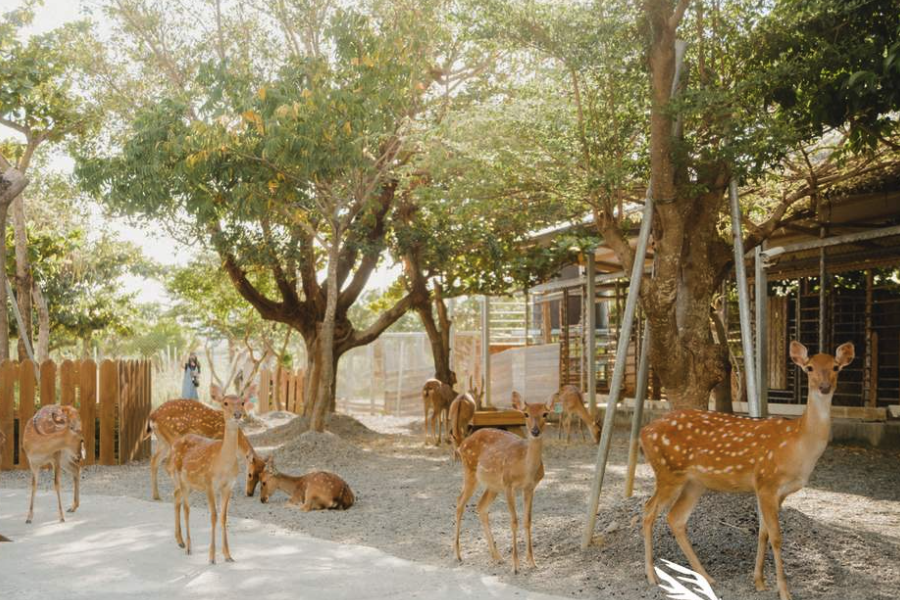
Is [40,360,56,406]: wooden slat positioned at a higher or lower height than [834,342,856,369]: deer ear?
lower

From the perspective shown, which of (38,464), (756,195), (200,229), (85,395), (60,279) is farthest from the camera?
(60,279)

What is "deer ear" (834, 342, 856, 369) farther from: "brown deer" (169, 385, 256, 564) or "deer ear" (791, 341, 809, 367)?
"brown deer" (169, 385, 256, 564)

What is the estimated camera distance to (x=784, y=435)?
6047 mm

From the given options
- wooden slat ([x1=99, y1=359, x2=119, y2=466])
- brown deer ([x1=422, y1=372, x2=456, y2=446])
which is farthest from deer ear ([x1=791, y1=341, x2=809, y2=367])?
brown deer ([x1=422, y1=372, x2=456, y2=446])

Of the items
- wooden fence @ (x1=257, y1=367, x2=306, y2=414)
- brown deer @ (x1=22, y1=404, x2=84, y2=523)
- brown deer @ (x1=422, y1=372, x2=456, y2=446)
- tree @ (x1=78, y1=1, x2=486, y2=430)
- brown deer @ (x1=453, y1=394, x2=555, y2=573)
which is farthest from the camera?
wooden fence @ (x1=257, y1=367, x2=306, y2=414)

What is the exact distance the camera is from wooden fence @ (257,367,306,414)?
2689cm

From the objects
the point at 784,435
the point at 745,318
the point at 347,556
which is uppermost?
the point at 745,318

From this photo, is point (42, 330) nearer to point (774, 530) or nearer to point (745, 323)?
point (745, 323)

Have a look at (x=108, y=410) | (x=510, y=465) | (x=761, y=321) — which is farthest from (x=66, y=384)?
(x=761, y=321)

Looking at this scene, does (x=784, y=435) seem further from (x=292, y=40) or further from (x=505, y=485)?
(x=292, y=40)

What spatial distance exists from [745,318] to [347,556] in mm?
3365

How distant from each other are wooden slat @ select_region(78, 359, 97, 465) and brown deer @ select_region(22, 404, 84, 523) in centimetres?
475

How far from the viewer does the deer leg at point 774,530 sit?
5866 mm

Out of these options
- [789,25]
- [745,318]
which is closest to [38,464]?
[745,318]
